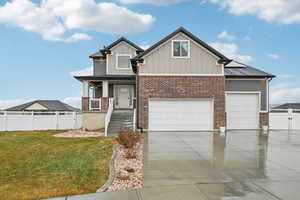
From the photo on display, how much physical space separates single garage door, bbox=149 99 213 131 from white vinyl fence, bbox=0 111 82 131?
26.7 feet

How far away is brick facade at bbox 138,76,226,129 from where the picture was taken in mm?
14844

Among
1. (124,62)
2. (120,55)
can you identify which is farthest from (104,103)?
(120,55)

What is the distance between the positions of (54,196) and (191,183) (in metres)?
3.00

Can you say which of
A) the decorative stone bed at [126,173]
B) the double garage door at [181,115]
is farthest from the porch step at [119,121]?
the decorative stone bed at [126,173]

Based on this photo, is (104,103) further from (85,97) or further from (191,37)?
(191,37)

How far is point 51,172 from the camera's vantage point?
621 cm

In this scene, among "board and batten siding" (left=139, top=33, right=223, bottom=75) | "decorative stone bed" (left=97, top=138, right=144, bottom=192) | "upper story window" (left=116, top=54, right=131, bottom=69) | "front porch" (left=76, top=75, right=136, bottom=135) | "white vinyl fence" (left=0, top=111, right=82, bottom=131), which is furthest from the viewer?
"upper story window" (left=116, top=54, right=131, bottom=69)

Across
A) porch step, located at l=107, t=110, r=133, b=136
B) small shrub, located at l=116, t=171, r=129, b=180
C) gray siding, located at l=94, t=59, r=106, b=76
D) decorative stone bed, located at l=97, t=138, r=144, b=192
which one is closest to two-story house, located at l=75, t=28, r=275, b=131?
porch step, located at l=107, t=110, r=133, b=136

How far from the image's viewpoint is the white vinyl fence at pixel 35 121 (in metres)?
17.3

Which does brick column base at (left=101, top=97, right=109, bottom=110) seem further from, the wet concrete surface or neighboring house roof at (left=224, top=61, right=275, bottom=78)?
neighboring house roof at (left=224, top=61, right=275, bottom=78)

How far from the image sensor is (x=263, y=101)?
16.2 meters

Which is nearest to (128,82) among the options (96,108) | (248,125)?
(96,108)

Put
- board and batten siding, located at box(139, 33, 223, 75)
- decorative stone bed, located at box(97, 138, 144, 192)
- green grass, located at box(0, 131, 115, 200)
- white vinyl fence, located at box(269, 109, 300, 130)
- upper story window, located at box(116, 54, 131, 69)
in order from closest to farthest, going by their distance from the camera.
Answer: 1. green grass, located at box(0, 131, 115, 200)
2. decorative stone bed, located at box(97, 138, 144, 192)
3. board and batten siding, located at box(139, 33, 223, 75)
4. white vinyl fence, located at box(269, 109, 300, 130)
5. upper story window, located at box(116, 54, 131, 69)

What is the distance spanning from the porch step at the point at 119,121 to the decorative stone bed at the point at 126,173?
18.0 ft
